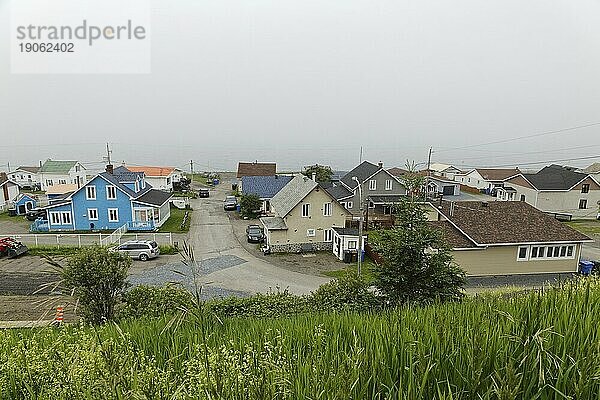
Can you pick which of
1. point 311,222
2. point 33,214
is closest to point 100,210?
point 33,214

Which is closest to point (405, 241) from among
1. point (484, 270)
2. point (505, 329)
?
point (505, 329)

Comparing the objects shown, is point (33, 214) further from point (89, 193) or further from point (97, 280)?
point (97, 280)

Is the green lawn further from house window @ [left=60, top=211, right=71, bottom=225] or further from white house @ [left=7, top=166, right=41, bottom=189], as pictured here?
white house @ [left=7, top=166, right=41, bottom=189]

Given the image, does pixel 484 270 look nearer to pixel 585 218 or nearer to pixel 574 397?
pixel 574 397

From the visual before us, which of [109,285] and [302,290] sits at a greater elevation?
[109,285]

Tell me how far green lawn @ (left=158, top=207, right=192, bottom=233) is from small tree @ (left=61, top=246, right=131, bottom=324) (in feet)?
52.4

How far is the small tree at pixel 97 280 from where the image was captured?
765 cm

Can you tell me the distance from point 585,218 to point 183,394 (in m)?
37.1

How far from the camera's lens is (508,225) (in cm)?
1625

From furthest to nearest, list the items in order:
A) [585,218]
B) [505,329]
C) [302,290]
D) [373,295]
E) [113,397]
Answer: [585,218]
[302,290]
[373,295]
[505,329]
[113,397]

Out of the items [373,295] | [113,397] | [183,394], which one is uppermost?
[113,397]

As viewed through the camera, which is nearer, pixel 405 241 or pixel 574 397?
pixel 574 397

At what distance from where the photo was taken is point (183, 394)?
1.94 metres

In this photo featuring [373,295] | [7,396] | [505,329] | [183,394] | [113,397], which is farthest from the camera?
[373,295]
